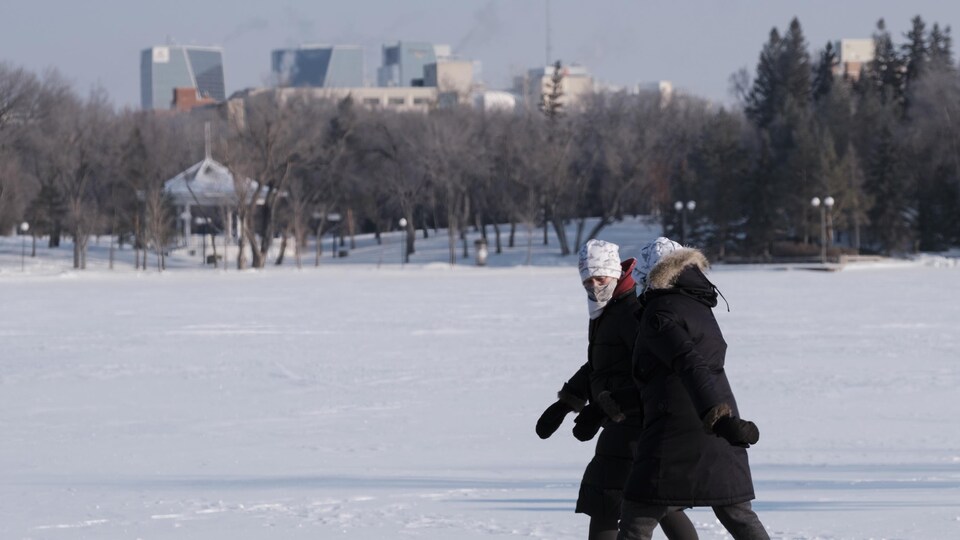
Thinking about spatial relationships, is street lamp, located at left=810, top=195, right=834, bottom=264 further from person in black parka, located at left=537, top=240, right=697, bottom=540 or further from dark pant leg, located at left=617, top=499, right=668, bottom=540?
dark pant leg, located at left=617, top=499, right=668, bottom=540

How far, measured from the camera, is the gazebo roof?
6912cm

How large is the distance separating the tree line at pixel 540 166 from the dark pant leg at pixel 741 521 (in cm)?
5489

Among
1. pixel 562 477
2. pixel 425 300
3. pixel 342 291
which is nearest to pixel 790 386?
pixel 562 477

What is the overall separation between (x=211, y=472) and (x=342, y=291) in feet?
94.3

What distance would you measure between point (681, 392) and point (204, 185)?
6838 centimetres

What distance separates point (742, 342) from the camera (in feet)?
65.5

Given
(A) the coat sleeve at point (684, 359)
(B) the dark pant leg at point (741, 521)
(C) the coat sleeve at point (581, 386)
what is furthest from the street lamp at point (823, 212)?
(A) the coat sleeve at point (684, 359)

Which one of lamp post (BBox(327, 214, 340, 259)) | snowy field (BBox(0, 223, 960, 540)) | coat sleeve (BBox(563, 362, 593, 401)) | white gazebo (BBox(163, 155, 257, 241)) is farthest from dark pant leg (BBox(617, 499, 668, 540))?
lamp post (BBox(327, 214, 340, 259))

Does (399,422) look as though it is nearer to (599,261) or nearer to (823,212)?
(599,261)

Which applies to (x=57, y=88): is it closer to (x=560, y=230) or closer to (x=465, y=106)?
(x=465, y=106)

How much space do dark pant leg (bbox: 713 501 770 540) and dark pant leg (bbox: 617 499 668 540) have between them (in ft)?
0.73

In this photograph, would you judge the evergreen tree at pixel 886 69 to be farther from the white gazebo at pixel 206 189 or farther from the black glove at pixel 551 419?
the black glove at pixel 551 419

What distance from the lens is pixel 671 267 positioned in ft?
17.1

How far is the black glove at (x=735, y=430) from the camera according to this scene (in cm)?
493
